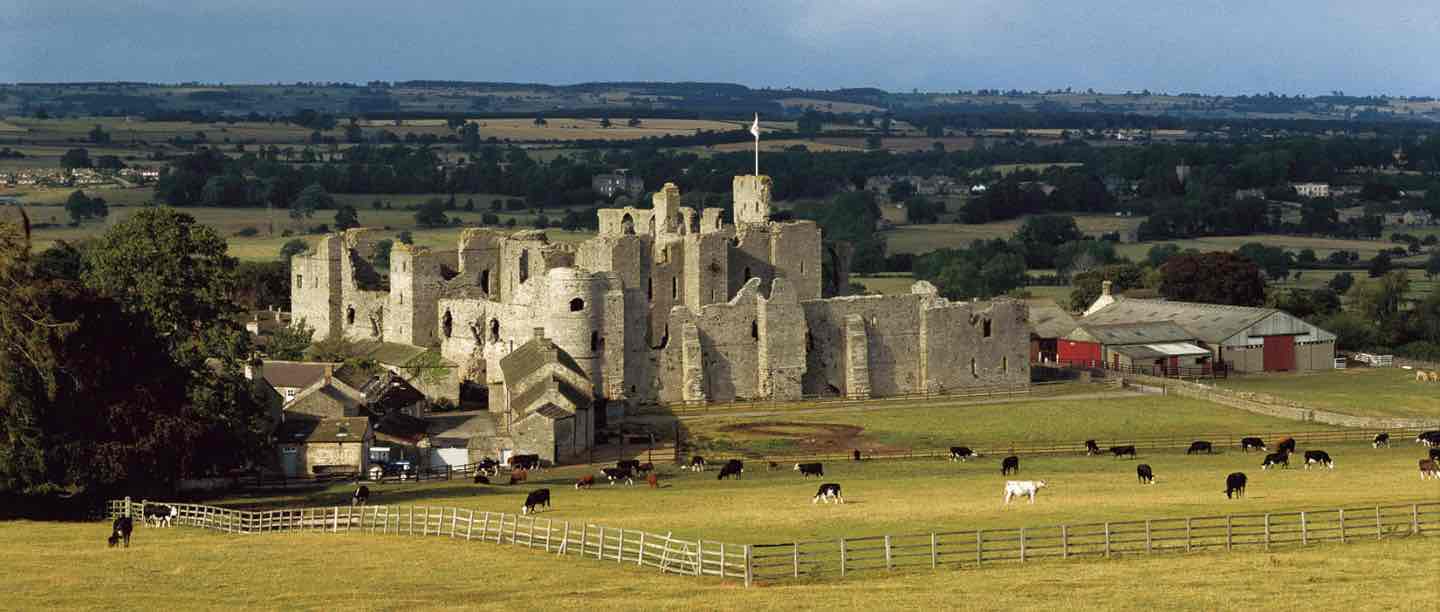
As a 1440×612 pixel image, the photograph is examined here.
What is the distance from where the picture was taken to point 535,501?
58.4 metres

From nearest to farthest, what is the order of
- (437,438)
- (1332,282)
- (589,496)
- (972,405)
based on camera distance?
1. (589,496)
2. (437,438)
3. (972,405)
4. (1332,282)

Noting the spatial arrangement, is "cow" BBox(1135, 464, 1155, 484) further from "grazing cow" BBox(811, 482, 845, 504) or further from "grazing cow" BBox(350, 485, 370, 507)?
"grazing cow" BBox(350, 485, 370, 507)

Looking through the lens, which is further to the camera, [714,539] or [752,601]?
[714,539]

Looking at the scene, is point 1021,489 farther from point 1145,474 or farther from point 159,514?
point 159,514

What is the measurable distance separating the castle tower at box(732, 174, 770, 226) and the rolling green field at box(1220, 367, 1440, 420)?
1855 cm

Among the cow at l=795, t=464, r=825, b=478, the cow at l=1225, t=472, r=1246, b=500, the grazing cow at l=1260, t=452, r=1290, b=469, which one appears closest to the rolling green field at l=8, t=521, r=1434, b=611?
the cow at l=1225, t=472, r=1246, b=500

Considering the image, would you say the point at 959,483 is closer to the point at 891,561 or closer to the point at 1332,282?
the point at 891,561

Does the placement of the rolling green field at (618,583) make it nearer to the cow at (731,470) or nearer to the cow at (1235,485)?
the cow at (1235,485)

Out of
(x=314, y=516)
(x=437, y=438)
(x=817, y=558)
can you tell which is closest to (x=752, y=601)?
(x=817, y=558)

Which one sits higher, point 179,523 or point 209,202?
point 209,202

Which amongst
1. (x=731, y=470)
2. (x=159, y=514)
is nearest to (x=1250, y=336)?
(x=731, y=470)

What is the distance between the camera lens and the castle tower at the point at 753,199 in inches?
3679

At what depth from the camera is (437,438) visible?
238 ft

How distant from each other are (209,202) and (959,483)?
459 ft
